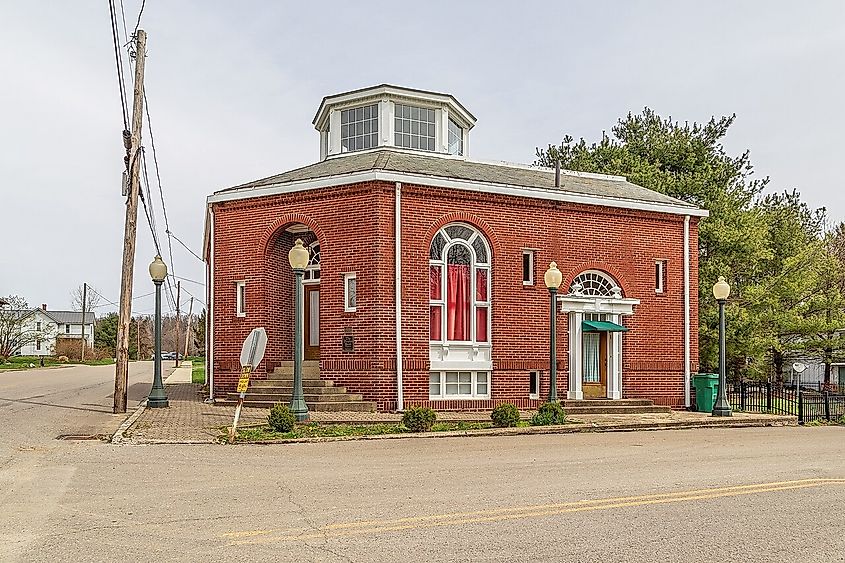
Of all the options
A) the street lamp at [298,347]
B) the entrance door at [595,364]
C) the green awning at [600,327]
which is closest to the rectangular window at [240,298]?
the street lamp at [298,347]

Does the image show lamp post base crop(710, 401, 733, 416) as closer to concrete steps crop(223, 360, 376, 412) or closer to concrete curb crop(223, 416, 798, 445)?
concrete curb crop(223, 416, 798, 445)

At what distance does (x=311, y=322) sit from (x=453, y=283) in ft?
12.8

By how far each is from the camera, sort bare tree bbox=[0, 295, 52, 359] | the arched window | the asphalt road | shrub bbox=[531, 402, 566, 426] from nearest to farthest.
A: the asphalt road
shrub bbox=[531, 402, 566, 426]
the arched window
bare tree bbox=[0, 295, 52, 359]

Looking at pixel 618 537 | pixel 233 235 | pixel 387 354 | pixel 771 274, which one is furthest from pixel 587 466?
pixel 771 274

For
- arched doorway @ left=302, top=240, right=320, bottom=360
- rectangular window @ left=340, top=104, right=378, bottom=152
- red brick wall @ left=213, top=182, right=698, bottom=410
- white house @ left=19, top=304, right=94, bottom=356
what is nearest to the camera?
red brick wall @ left=213, top=182, right=698, bottom=410

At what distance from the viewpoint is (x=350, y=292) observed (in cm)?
2075

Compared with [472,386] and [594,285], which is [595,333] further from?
[472,386]

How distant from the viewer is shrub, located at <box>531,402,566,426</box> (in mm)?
17250

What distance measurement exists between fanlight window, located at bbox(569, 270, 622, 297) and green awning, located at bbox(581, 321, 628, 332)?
31.7 inches

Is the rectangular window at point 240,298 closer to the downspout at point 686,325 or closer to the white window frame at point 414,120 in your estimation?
the white window frame at point 414,120

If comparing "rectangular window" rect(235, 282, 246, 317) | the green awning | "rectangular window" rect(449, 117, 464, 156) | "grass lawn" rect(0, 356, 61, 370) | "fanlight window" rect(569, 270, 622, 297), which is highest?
"rectangular window" rect(449, 117, 464, 156)

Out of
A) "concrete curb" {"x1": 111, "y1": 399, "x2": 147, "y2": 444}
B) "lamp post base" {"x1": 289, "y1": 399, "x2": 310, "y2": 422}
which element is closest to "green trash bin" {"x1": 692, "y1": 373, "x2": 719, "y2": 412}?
"lamp post base" {"x1": 289, "y1": 399, "x2": 310, "y2": 422}

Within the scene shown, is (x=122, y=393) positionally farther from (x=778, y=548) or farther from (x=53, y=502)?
(x=778, y=548)

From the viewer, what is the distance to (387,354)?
20172 mm
